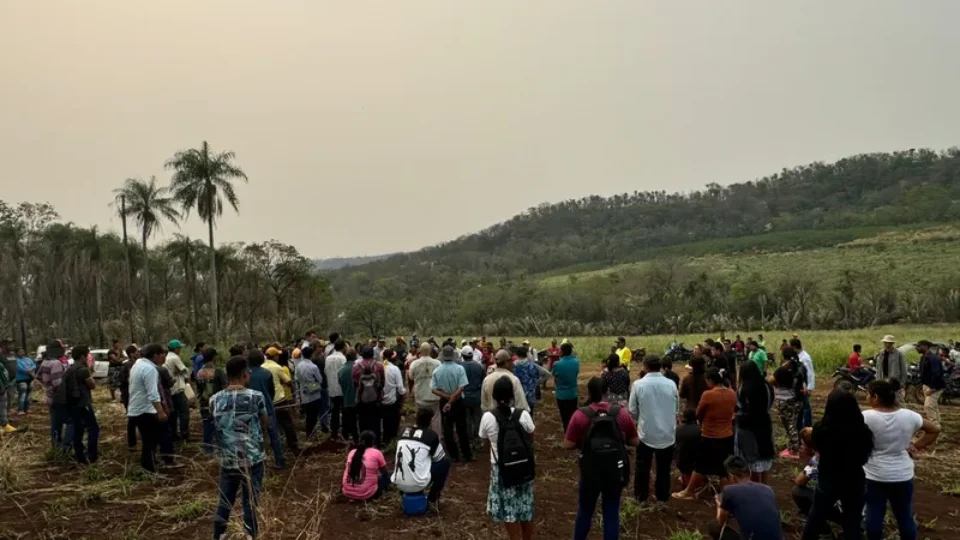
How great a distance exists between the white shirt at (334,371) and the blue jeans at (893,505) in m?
7.20

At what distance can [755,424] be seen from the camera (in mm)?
6902

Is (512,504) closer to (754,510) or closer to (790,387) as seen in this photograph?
(754,510)

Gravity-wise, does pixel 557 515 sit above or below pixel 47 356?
below

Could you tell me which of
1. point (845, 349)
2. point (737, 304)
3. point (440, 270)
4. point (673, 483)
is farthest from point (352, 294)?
point (673, 483)

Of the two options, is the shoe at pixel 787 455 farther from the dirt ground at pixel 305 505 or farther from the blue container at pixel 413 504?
the blue container at pixel 413 504

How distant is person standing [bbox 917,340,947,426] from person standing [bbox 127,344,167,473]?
40.3 ft

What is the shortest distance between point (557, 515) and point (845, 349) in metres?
19.6

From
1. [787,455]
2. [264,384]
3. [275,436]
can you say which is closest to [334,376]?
[275,436]

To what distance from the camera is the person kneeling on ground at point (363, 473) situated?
23.4 feet

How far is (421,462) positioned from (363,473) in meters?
0.82

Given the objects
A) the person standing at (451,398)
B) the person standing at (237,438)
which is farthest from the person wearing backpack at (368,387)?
the person standing at (237,438)

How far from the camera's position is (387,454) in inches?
374

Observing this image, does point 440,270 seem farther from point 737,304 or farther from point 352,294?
point 737,304

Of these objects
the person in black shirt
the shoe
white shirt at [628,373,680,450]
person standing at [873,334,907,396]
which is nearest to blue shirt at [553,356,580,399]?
white shirt at [628,373,680,450]
